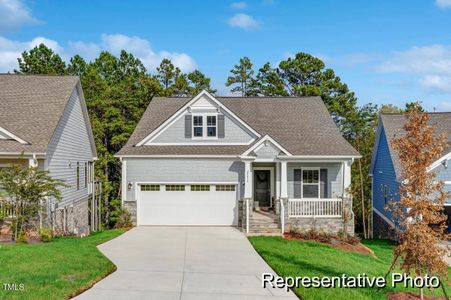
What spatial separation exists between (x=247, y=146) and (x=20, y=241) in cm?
1063

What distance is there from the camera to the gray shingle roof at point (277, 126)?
1922cm

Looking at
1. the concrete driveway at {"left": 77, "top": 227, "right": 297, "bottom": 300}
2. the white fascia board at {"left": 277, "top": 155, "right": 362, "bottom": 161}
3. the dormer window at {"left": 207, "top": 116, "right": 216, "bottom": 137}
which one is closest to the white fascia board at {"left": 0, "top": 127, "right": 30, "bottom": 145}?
the concrete driveway at {"left": 77, "top": 227, "right": 297, "bottom": 300}

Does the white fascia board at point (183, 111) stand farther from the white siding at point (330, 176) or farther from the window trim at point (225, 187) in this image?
the window trim at point (225, 187)

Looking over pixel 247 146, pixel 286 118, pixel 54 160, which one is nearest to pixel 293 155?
pixel 247 146

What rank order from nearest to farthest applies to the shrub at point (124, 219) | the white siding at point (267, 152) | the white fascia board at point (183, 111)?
the white siding at point (267, 152) < the shrub at point (124, 219) < the white fascia board at point (183, 111)

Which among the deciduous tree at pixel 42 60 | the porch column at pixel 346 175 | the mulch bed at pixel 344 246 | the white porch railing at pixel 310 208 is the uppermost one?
the deciduous tree at pixel 42 60

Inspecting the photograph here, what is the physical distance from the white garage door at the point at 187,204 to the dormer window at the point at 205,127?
101 inches

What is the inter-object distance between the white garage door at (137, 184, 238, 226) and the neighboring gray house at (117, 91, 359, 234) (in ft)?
0.15

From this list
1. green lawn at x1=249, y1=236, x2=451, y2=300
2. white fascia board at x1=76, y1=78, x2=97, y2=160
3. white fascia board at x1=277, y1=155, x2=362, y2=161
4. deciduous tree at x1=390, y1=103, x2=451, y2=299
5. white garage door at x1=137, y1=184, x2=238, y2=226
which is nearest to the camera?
deciduous tree at x1=390, y1=103, x2=451, y2=299

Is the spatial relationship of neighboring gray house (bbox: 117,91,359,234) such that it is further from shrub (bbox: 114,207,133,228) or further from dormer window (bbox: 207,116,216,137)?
shrub (bbox: 114,207,133,228)

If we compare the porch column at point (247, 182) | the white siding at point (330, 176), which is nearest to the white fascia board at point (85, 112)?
the porch column at point (247, 182)

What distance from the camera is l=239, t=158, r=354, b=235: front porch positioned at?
17.6 metres

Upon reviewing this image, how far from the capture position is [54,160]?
17.4 meters

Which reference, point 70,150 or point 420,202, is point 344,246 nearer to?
point 420,202
